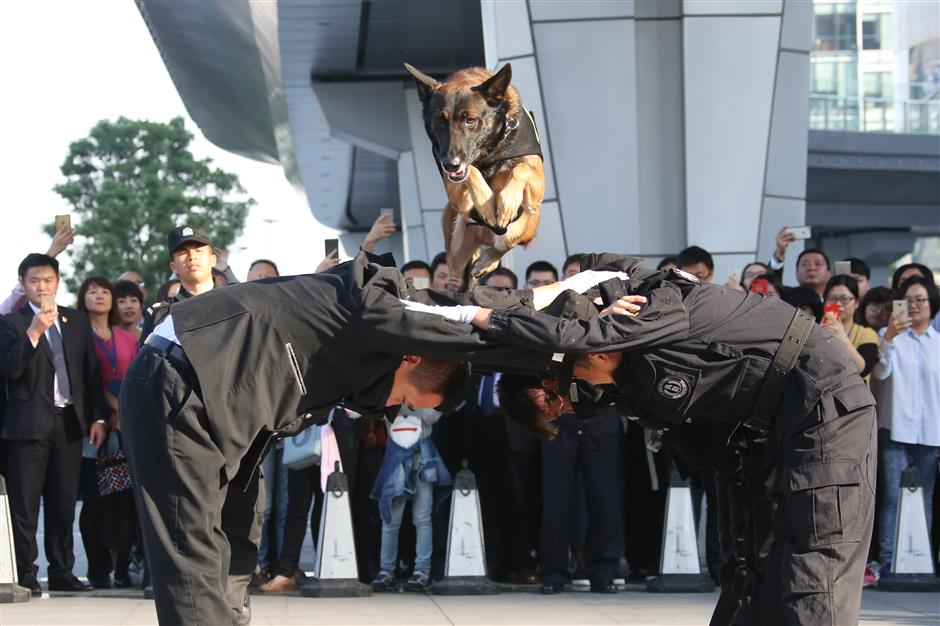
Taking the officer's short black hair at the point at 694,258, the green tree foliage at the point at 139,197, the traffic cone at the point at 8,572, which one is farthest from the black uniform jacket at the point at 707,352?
the green tree foliage at the point at 139,197

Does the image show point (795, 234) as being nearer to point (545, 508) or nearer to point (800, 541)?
point (545, 508)

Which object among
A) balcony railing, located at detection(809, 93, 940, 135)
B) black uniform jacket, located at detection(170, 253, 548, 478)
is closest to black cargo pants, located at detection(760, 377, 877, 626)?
black uniform jacket, located at detection(170, 253, 548, 478)

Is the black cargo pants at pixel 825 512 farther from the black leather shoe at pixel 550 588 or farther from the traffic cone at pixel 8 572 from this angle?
the traffic cone at pixel 8 572

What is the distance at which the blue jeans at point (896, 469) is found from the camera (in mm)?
9383

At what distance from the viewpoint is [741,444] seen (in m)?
5.41

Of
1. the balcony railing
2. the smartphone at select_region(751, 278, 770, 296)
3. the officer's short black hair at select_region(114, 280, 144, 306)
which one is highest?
the balcony railing

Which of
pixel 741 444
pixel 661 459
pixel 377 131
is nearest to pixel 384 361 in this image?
pixel 741 444

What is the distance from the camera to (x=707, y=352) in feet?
15.9

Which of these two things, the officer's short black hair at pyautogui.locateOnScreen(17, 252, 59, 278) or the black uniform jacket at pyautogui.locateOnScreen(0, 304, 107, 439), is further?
the officer's short black hair at pyautogui.locateOnScreen(17, 252, 59, 278)

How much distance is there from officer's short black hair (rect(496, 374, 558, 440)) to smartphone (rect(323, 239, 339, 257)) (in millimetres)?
3330

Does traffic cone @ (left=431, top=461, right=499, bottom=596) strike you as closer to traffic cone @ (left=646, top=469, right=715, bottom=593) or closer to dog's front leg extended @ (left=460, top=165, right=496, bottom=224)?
traffic cone @ (left=646, top=469, right=715, bottom=593)

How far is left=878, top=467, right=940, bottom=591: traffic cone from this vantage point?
29.5ft

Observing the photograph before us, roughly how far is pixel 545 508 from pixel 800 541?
4491 mm

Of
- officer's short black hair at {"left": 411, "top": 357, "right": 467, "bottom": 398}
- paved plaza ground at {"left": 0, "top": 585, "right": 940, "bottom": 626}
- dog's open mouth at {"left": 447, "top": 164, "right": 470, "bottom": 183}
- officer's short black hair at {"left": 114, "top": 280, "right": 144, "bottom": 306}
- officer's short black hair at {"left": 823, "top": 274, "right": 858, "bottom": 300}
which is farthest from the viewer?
officer's short black hair at {"left": 114, "top": 280, "right": 144, "bottom": 306}
